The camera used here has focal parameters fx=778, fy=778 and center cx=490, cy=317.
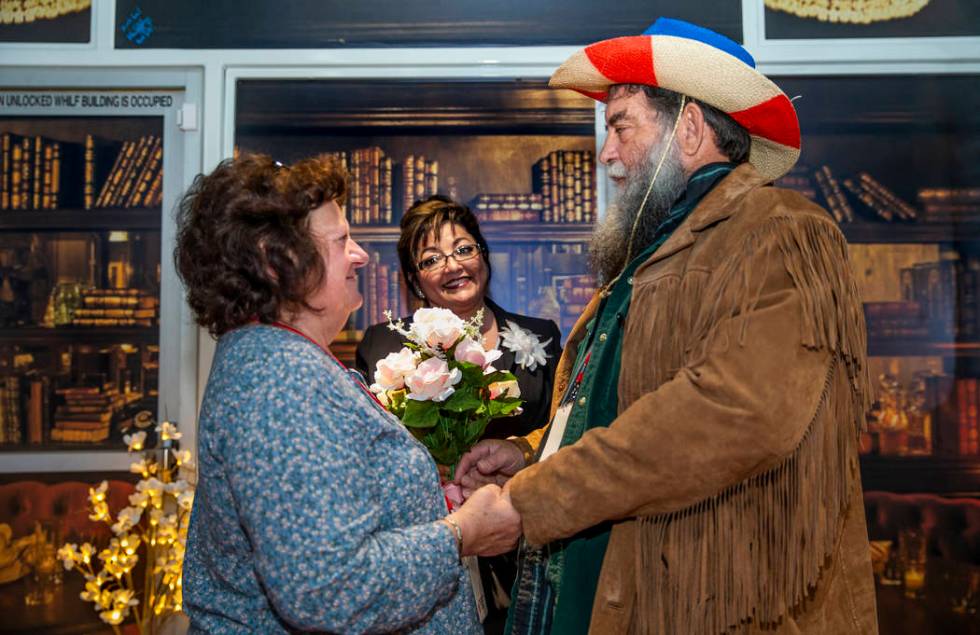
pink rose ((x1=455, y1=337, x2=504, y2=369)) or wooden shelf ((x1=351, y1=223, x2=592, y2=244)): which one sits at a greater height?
wooden shelf ((x1=351, y1=223, x2=592, y2=244))

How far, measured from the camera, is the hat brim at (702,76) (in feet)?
5.33

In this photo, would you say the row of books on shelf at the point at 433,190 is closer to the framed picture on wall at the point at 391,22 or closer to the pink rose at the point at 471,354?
the framed picture on wall at the point at 391,22

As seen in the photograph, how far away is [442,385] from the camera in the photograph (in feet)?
5.51

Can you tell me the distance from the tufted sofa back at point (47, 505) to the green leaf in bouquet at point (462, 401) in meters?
1.96

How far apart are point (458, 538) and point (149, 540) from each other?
1.97 m

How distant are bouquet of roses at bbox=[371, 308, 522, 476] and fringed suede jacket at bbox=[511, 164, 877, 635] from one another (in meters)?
0.30

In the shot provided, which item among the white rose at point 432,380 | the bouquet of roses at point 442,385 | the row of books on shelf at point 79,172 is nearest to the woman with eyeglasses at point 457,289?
the bouquet of roses at point 442,385

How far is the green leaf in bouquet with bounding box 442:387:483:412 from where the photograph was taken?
1.72m

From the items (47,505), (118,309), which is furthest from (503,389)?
(47,505)

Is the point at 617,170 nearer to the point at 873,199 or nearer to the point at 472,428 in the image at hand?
the point at 472,428

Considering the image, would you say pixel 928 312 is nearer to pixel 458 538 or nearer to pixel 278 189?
pixel 458 538

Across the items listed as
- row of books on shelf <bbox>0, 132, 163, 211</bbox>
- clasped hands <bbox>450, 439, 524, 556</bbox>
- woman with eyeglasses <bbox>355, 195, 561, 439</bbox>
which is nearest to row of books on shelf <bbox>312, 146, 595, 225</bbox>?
woman with eyeglasses <bbox>355, 195, 561, 439</bbox>

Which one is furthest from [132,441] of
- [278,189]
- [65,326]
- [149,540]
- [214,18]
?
[278,189]

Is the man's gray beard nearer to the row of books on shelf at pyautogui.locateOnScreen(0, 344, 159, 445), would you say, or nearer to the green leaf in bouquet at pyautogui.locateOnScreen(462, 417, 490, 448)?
the green leaf in bouquet at pyautogui.locateOnScreen(462, 417, 490, 448)
